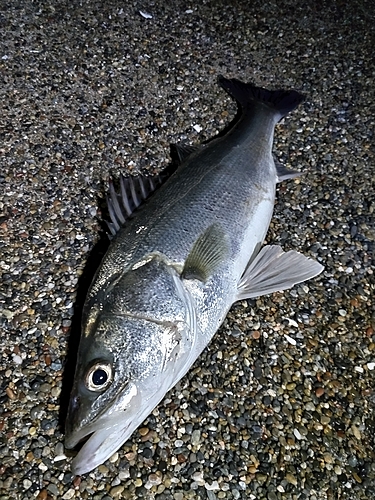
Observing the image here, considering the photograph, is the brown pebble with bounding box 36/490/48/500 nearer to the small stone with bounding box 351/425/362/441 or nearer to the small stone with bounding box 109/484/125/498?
the small stone with bounding box 109/484/125/498

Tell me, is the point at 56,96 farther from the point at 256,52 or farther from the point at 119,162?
the point at 256,52

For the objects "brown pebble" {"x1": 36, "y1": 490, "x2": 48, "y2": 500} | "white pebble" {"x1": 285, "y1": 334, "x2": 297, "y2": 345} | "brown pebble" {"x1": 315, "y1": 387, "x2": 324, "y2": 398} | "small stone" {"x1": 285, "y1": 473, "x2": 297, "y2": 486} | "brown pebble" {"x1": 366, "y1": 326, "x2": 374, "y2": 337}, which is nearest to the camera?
"brown pebble" {"x1": 36, "y1": 490, "x2": 48, "y2": 500}

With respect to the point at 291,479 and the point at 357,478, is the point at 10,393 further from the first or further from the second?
the point at 357,478

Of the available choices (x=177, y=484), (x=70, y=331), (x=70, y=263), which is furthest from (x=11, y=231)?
(x=177, y=484)

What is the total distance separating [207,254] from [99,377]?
2.75 ft

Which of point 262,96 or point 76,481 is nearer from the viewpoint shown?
point 76,481

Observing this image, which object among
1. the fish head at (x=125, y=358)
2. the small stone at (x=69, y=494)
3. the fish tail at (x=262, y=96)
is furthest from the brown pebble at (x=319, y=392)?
the fish tail at (x=262, y=96)

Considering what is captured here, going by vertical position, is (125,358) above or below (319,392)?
above

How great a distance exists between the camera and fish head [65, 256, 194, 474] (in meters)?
2.13

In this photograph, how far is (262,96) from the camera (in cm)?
405

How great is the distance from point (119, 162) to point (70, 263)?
0.90 m

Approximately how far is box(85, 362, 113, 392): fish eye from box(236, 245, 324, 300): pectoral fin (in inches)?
36.0

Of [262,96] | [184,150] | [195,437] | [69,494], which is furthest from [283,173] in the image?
[69,494]

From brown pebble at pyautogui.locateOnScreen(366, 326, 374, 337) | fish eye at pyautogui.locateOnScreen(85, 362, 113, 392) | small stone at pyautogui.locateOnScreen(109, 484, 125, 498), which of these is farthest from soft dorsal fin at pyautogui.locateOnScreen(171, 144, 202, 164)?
small stone at pyautogui.locateOnScreen(109, 484, 125, 498)
